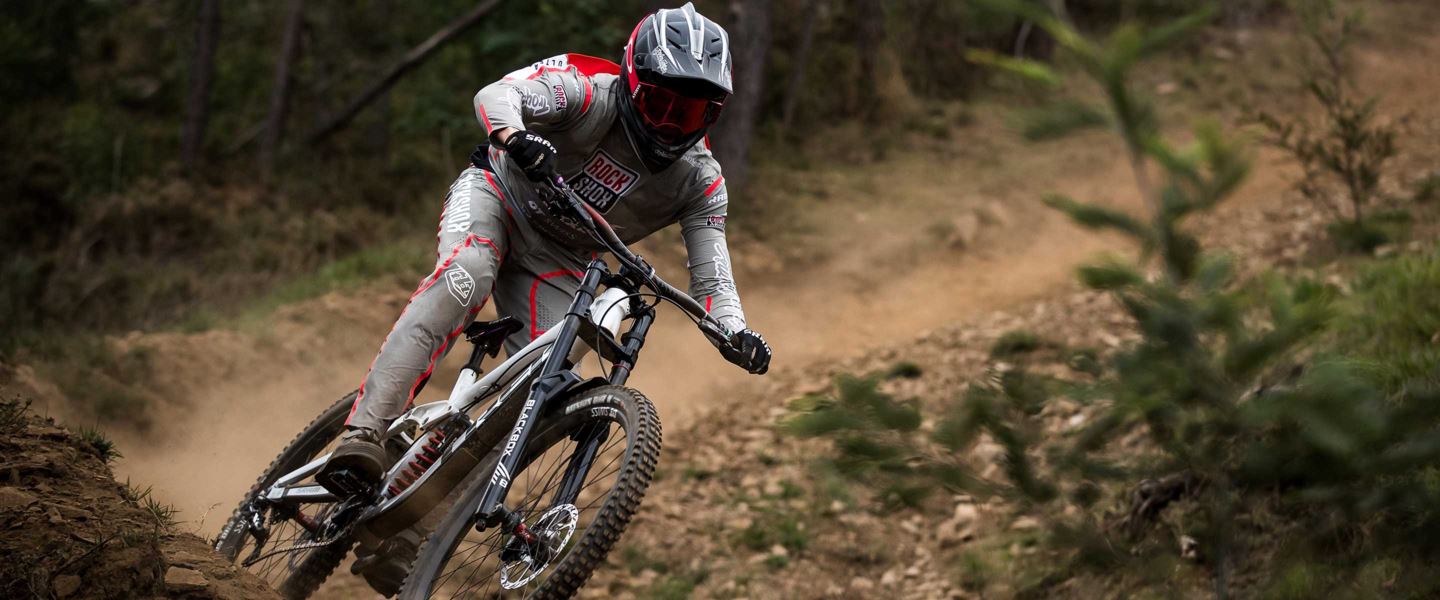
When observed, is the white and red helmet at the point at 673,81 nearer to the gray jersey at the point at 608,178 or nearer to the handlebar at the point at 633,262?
the gray jersey at the point at 608,178

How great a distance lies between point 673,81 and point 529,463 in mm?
1638

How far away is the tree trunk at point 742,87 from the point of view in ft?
42.5

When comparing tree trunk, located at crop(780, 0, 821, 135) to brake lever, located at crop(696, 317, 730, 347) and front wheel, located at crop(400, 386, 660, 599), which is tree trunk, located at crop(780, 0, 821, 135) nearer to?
brake lever, located at crop(696, 317, 730, 347)

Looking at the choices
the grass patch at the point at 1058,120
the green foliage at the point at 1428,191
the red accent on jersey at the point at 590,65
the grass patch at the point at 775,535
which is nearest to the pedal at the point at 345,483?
the red accent on jersey at the point at 590,65

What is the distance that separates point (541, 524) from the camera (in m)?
4.18

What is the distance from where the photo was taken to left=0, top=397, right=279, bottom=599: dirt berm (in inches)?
136

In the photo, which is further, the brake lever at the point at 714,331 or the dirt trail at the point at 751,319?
the dirt trail at the point at 751,319

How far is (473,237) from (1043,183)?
11010mm

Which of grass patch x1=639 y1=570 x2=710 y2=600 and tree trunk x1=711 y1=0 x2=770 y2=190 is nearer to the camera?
grass patch x1=639 y1=570 x2=710 y2=600

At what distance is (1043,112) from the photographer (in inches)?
102

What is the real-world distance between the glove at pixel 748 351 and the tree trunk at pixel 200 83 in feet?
39.3

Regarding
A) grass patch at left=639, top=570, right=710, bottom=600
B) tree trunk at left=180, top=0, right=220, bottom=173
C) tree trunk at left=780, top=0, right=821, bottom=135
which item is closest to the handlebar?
grass patch at left=639, top=570, right=710, bottom=600

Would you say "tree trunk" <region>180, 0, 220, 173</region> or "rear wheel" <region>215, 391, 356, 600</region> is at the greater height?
"tree trunk" <region>180, 0, 220, 173</region>

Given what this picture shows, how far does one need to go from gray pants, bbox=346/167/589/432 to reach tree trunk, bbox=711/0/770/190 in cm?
797
